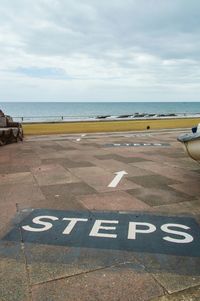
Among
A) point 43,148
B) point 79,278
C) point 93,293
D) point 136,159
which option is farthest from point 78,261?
point 43,148

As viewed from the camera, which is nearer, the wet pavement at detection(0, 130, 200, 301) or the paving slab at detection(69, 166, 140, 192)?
the wet pavement at detection(0, 130, 200, 301)

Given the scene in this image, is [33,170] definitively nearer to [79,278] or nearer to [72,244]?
[72,244]

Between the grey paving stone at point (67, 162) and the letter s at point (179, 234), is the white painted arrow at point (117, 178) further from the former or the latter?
the letter s at point (179, 234)

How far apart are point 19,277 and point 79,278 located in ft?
2.14

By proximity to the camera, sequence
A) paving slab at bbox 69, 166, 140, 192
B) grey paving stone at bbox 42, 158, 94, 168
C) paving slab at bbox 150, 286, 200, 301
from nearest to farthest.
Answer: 1. paving slab at bbox 150, 286, 200, 301
2. paving slab at bbox 69, 166, 140, 192
3. grey paving stone at bbox 42, 158, 94, 168

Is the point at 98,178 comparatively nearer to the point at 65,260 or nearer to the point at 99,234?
the point at 99,234

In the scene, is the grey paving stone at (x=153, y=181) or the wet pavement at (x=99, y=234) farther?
the grey paving stone at (x=153, y=181)

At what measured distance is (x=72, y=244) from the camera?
442 centimetres

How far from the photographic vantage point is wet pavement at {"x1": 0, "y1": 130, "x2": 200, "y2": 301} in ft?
11.3

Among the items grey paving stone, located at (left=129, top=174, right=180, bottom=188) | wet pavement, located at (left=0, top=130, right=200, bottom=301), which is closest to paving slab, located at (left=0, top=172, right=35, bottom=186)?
wet pavement, located at (left=0, top=130, right=200, bottom=301)

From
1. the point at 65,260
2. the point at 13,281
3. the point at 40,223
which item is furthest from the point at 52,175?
the point at 13,281

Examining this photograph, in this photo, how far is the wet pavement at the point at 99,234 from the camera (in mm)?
3430

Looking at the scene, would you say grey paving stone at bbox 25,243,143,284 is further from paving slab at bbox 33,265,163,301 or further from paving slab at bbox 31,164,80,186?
paving slab at bbox 31,164,80,186

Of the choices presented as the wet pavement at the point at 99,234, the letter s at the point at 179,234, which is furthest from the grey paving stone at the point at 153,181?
the letter s at the point at 179,234
